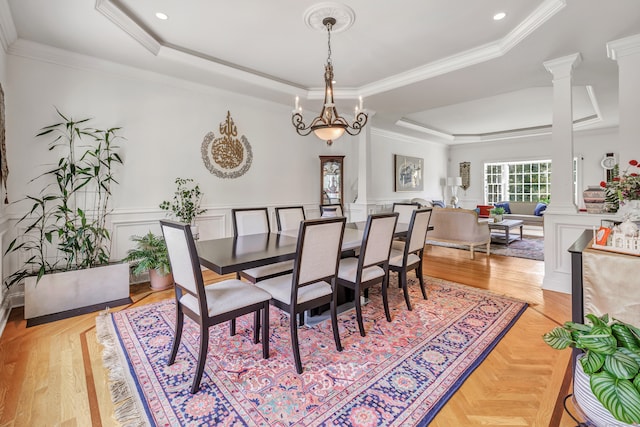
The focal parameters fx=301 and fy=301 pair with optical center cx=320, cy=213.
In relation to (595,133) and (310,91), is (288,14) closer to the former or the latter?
(310,91)

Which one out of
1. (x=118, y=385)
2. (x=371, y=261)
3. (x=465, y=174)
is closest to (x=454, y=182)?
(x=465, y=174)

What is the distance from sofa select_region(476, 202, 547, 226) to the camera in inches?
290

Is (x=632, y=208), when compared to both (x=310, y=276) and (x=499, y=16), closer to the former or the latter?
(x=499, y=16)

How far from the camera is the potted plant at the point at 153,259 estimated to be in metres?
3.36

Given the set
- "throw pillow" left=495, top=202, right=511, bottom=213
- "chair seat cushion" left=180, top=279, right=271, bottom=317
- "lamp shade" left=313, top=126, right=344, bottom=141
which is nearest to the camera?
"chair seat cushion" left=180, top=279, right=271, bottom=317

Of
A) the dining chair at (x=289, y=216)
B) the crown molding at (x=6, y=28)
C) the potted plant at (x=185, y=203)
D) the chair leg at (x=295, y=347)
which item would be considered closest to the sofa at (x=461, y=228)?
the dining chair at (x=289, y=216)

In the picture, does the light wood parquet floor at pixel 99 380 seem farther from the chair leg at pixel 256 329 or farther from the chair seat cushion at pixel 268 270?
the chair seat cushion at pixel 268 270

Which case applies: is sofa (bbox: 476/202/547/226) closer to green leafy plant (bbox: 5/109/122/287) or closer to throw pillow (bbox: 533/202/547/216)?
throw pillow (bbox: 533/202/547/216)

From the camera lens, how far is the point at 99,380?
1824 mm

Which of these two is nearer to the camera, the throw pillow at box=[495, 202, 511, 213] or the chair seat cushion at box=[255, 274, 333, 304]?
the chair seat cushion at box=[255, 274, 333, 304]

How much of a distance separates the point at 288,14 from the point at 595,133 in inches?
331

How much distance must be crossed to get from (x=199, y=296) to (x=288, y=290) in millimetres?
581

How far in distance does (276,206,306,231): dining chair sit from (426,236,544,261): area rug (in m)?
3.30

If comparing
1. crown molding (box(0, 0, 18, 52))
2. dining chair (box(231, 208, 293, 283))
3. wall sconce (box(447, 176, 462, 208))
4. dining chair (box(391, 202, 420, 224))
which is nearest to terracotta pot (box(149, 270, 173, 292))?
dining chair (box(231, 208, 293, 283))
